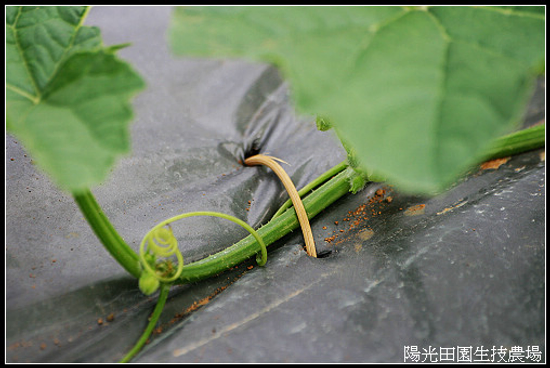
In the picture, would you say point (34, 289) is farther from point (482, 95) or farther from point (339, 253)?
point (482, 95)

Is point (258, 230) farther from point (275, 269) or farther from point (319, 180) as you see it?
point (319, 180)

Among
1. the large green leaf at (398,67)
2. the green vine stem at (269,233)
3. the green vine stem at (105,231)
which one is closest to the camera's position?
the large green leaf at (398,67)

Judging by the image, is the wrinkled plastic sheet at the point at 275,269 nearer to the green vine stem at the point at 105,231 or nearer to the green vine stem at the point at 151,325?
the green vine stem at the point at 151,325

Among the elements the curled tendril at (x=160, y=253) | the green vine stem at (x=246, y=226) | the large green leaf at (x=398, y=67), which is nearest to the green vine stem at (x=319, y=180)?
the green vine stem at (x=246, y=226)

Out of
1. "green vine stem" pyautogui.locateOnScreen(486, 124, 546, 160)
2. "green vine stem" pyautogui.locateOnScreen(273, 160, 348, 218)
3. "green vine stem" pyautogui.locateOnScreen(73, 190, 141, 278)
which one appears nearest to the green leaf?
"green vine stem" pyautogui.locateOnScreen(73, 190, 141, 278)

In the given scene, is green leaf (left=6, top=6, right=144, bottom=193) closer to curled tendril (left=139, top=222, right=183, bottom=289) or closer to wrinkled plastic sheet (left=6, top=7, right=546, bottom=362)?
curled tendril (left=139, top=222, right=183, bottom=289)

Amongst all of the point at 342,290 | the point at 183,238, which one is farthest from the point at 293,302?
the point at 183,238
